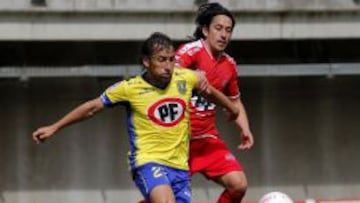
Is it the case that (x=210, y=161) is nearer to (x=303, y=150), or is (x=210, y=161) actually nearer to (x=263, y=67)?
(x=263, y=67)

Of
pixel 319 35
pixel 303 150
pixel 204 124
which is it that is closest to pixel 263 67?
pixel 319 35

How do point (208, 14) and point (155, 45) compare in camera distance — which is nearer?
point (155, 45)

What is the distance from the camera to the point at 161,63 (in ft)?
18.8

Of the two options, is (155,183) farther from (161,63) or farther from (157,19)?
(157,19)

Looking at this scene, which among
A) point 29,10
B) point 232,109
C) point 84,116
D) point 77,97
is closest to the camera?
point 84,116

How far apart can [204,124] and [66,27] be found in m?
3.57

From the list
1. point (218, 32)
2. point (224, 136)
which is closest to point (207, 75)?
point (218, 32)

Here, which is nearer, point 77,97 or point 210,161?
point 210,161

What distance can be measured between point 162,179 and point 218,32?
1.19 meters

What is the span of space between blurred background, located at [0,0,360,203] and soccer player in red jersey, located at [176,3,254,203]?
3.35 metres

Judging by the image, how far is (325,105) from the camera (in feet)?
37.4

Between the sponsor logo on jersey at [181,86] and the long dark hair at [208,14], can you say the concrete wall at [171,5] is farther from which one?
the sponsor logo on jersey at [181,86]

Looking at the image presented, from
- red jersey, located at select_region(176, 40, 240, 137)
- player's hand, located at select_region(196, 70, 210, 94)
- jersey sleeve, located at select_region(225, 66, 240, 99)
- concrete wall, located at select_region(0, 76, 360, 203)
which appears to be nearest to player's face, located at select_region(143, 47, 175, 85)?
player's hand, located at select_region(196, 70, 210, 94)

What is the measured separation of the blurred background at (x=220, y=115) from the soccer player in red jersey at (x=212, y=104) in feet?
11.0
